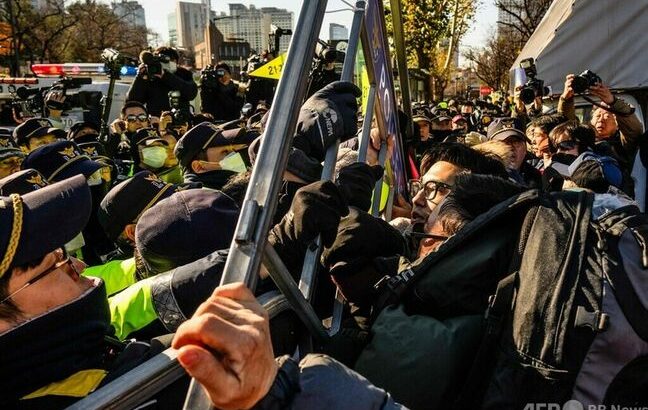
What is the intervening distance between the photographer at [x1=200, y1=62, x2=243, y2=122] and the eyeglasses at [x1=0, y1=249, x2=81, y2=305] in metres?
7.48

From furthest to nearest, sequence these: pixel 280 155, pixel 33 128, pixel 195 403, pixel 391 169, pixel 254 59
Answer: pixel 254 59 → pixel 33 128 → pixel 391 169 → pixel 280 155 → pixel 195 403

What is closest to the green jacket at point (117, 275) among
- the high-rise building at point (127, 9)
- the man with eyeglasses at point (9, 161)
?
the man with eyeglasses at point (9, 161)

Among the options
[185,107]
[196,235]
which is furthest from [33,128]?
[196,235]

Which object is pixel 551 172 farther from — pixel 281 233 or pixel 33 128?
pixel 33 128

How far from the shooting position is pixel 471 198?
5.25 ft

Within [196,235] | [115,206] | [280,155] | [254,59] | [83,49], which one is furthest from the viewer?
[83,49]

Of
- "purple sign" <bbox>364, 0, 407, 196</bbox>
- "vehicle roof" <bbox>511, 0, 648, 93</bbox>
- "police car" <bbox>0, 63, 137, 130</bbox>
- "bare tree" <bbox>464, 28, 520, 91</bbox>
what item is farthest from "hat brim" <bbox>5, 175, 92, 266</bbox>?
"bare tree" <bbox>464, 28, 520, 91</bbox>

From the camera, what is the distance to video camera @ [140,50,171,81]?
24.2 ft

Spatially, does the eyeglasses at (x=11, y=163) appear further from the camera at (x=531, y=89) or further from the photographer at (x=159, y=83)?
the camera at (x=531, y=89)

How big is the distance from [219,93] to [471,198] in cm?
759

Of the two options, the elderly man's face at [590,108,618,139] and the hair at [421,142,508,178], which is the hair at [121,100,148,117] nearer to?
the elderly man's face at [590,108,618,139]

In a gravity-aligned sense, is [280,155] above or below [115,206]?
above

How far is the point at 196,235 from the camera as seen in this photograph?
Result: 1772 mm

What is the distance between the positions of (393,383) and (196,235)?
2.72 feet
